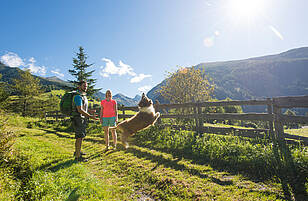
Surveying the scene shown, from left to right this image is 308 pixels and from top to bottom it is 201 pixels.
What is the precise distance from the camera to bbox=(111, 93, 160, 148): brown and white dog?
1.79 meters

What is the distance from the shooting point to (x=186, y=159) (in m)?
5.37

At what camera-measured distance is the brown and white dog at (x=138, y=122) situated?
1788mm

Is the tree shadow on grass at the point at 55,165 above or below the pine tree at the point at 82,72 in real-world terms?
below

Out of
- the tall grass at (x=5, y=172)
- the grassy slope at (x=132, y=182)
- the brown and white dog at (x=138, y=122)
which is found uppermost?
the brown and white dog at (x=138, y=122)

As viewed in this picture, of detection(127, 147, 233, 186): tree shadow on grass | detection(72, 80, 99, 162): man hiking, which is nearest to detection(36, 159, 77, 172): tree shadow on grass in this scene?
detection(72, 80, 99, 162): man hiking

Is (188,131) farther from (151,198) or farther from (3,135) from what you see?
(3,135)

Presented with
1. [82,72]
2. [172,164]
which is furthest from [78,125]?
[82,72]

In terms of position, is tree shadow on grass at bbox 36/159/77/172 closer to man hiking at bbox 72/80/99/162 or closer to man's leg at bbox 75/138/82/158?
man's leg at bbox 75/138/82/158

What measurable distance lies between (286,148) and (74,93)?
6.70 m

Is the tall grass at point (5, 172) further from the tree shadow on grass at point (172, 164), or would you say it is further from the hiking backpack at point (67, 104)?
the tree shadow on grass at point (172, 164)

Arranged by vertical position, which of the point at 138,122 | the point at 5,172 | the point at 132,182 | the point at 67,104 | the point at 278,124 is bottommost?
the point at 132,182

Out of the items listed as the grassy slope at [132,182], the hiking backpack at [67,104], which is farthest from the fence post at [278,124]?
the hiking backpack at [67,104]

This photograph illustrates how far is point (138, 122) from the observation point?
1822mm

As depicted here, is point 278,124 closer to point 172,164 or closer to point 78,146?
point 172,164
